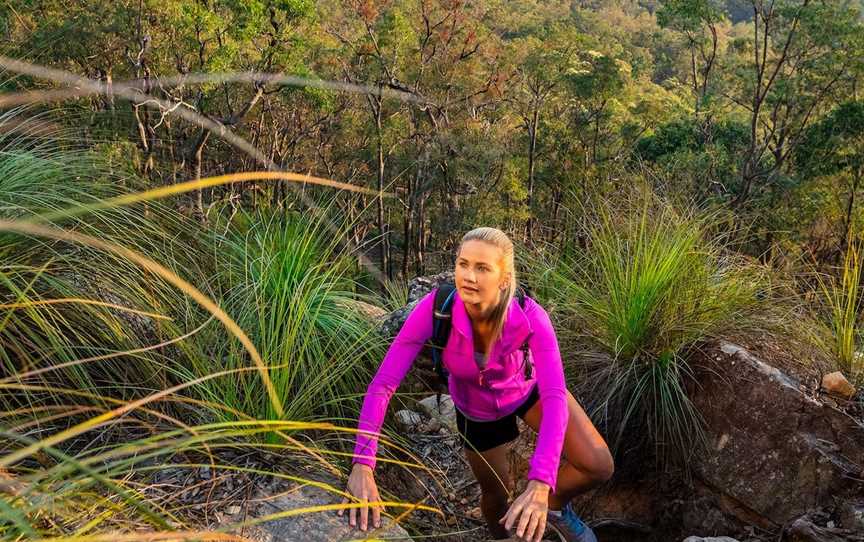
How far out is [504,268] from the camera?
2281 millimetres

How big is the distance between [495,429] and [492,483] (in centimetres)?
20

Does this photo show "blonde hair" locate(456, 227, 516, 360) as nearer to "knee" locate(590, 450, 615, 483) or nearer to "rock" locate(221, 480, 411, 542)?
"knee" locate(590, 450, 615, 483)

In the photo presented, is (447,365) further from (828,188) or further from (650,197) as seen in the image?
(828,188)

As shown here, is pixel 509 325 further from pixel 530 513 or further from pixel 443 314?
pixel 530 513

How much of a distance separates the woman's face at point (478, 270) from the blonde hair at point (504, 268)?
2 cm

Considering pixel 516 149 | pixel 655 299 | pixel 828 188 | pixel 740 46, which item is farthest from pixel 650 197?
pixel 516 149

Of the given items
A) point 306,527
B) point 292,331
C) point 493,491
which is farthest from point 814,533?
point 292,331

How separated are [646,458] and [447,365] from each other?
1374 millimetres

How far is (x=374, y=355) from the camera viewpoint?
3.02 meters

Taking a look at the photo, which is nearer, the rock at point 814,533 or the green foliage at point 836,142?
the rock at point 814,533

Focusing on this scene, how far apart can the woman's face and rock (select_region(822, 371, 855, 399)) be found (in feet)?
6.23

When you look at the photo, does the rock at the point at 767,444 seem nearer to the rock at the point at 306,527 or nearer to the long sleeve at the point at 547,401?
the long sleeve at the point at 547,401

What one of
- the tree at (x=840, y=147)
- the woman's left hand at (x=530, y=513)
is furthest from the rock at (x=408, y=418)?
the tree at (x=840, y=147)

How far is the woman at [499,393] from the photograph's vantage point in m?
2.07
